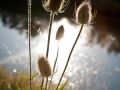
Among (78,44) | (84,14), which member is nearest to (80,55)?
(78,44)

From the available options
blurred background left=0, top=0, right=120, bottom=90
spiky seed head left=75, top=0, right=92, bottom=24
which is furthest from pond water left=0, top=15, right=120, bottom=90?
spiky seed head left=75, top=0, right=92, bottom=24

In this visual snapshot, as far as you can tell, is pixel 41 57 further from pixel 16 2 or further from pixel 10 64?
pixel 16 2

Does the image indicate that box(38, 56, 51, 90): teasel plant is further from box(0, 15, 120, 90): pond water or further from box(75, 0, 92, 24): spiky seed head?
box(0, 15, 120, 90): pond water

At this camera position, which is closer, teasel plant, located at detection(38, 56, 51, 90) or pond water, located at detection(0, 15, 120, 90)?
teasel plant, located at detection(38, 56, 51, 90)

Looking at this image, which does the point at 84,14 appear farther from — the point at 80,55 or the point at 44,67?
the point at 80,55

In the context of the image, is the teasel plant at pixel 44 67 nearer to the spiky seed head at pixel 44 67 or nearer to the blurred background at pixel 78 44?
the spiky seed head at pixel 44 67
